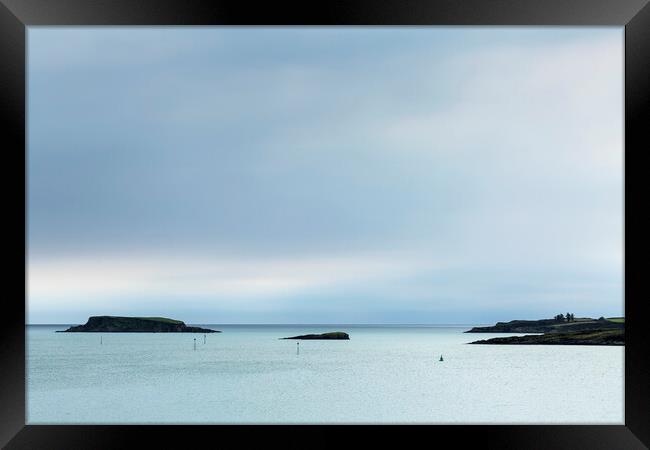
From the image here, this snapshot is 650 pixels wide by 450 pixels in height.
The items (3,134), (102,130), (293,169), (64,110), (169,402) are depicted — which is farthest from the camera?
(64,110)

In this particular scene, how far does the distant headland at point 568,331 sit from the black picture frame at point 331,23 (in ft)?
141

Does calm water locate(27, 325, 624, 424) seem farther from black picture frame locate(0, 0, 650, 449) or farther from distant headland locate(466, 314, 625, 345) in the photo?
black picture frame locate(0, 0, 650, 449)

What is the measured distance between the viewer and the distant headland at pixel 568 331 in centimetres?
4344

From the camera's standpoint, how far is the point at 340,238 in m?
46.7

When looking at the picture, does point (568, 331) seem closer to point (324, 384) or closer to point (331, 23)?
point (324, 384)

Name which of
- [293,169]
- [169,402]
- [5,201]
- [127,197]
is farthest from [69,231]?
[5,201]

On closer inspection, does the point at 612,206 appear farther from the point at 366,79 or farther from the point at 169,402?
the point at 169,402

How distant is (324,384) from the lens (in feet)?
102

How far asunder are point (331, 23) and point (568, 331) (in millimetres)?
50207

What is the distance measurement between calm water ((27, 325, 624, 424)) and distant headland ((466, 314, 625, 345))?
3.07 ft

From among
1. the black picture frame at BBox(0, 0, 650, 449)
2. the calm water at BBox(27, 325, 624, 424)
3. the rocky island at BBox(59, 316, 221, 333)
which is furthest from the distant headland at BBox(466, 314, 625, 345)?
the black picture frame at BBox(0, 0, 650, 449)

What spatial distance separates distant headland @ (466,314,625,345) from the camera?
4344 cm

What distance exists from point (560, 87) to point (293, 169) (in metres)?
24.7

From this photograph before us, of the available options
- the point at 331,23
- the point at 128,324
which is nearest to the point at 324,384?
the point at 331,23
